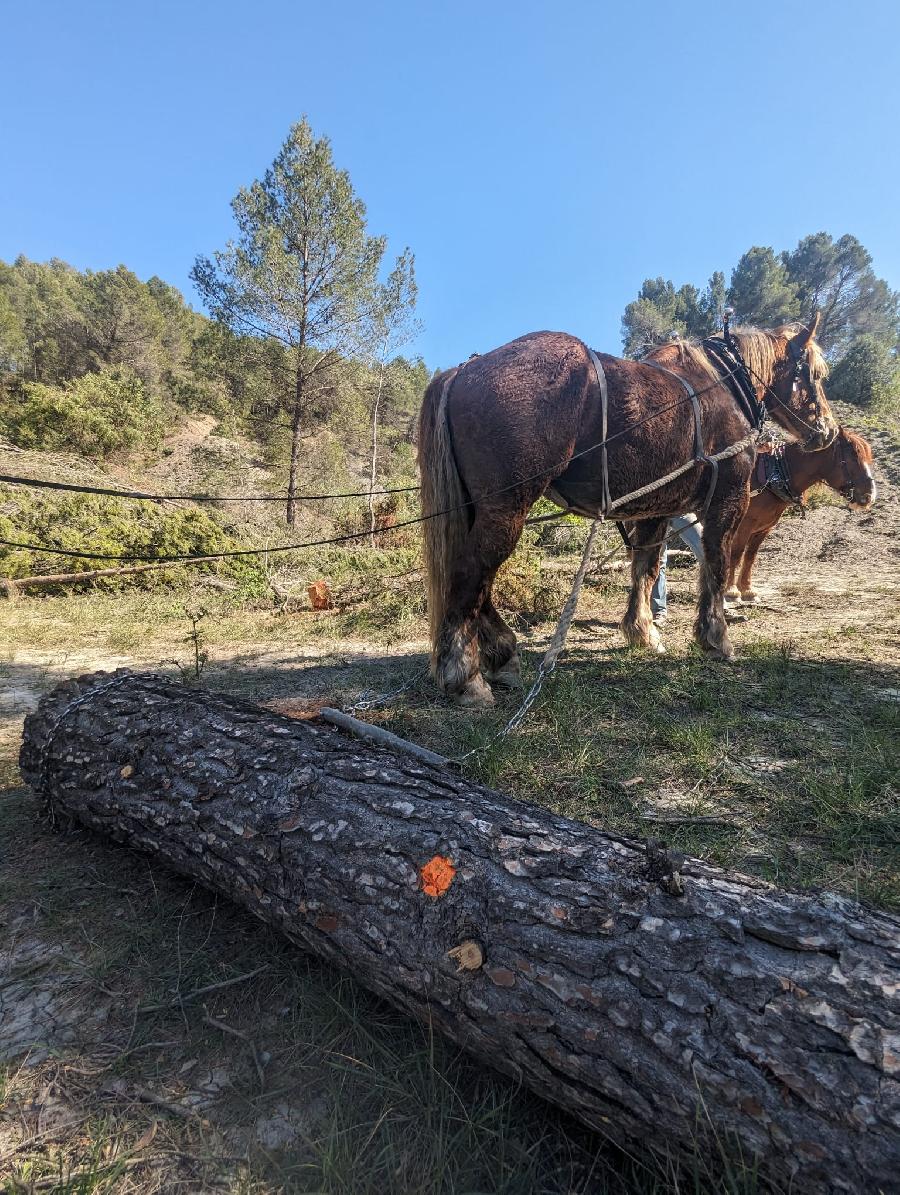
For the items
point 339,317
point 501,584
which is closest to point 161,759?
point 501,584

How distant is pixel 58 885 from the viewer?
1962 millimetres

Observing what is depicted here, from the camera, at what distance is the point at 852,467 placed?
242 inches

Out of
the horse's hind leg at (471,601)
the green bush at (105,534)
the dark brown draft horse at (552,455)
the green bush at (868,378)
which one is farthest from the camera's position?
the green bush at (868,378)

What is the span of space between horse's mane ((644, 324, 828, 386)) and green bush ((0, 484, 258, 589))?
6.72 meters

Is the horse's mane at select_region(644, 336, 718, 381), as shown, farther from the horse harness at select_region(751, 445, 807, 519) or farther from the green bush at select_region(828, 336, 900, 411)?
the green bush at select_region(828, 336, 900, 411)

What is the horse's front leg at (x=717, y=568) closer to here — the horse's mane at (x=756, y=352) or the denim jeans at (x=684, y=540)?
the denim jeans at (x=684, y=540)

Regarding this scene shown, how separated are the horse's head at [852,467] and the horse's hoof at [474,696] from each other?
5.47 metres

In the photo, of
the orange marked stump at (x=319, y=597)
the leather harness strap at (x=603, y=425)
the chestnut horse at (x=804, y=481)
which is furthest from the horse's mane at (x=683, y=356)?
the orange marked stump at (x=319, y=597)

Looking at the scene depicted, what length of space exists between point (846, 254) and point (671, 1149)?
4961 centimetres

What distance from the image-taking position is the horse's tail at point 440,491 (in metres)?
3.28

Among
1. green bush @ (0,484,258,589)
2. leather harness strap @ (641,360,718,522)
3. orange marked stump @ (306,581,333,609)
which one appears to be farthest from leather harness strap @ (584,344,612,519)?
green bush @ (0,484,258,589)

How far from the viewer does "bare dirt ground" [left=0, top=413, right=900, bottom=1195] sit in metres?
1.07

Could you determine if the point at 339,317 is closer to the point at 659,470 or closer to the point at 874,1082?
the point at 659,470

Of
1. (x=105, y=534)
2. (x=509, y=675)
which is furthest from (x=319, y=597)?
(x=105, y=534)
